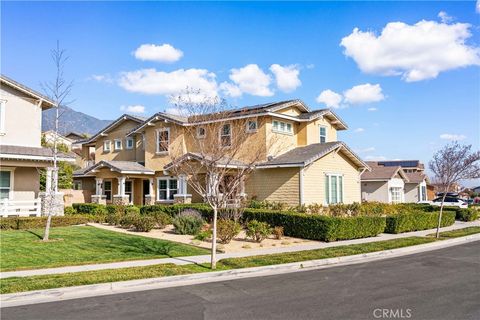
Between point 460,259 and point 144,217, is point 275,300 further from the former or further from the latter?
point 144,217

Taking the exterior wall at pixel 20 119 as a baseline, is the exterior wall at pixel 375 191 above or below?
below

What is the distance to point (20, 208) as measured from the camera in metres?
21.7

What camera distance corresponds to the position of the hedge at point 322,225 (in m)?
18.3

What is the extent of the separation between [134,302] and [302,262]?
6.15 m

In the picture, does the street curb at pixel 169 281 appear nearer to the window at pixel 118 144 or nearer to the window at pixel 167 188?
the window at pixel 167 188

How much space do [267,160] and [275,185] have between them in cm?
174

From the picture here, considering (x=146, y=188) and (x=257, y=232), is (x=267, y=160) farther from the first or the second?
(x=146, y=188)

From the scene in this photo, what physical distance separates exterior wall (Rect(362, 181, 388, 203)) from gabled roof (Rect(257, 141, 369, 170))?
51.9 feet

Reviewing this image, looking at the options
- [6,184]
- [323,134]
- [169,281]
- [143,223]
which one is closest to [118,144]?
[6,184]

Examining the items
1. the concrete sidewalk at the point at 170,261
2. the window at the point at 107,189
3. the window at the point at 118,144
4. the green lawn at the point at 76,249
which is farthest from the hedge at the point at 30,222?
the window at the point at 118,144

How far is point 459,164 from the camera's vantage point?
20688mm

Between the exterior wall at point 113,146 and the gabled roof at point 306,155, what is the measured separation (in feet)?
47.2

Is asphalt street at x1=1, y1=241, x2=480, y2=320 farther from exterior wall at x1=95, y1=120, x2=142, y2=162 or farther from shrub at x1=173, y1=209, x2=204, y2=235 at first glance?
exterior wall at x1=95, y1=120, x2=142, y2=162

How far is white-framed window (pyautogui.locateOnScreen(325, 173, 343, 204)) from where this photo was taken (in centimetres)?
2720
